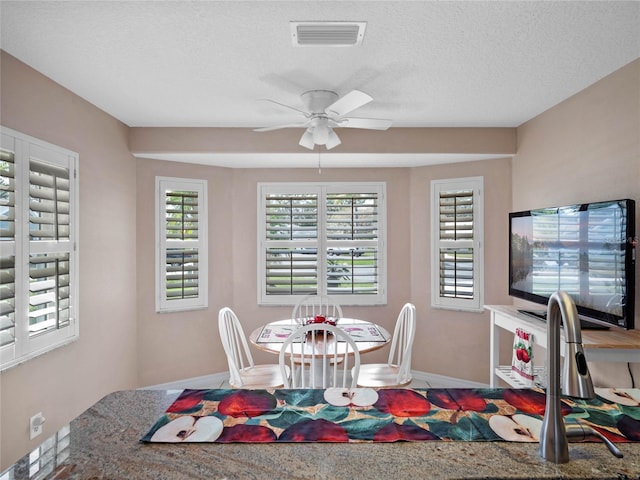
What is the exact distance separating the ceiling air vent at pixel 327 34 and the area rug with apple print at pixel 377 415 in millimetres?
1655

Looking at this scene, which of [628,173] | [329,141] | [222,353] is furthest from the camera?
[222,353]

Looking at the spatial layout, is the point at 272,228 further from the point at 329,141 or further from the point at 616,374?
the point at 616,374

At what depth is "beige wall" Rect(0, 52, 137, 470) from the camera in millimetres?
2230

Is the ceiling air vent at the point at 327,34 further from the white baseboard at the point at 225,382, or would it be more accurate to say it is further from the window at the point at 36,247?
the white baseboard at the point at 225,382

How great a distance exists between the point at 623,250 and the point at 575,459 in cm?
160

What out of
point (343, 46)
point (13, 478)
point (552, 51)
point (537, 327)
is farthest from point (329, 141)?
point (13, 478)

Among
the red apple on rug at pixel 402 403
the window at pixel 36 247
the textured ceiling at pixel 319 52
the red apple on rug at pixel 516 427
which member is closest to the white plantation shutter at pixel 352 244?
the textured ceiling at pixel 319 52

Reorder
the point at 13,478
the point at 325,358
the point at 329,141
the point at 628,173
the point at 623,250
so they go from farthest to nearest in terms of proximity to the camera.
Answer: the point at 329,141, the point at 325,358, the point at 628,173, the point at 623,250, the point at 13,478

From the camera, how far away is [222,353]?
4.15 metres

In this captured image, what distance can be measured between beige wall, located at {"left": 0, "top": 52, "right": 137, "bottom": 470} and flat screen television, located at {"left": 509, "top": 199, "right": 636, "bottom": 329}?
3.35 meters

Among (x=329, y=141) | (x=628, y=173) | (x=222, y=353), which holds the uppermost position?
(x=329, y=141)

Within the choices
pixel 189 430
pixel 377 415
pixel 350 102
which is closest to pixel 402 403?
pixel 377 415

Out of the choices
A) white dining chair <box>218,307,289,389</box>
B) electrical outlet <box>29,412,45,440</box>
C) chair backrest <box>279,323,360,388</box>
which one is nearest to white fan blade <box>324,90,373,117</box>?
chair backrest <box>279,323,360,388</box>

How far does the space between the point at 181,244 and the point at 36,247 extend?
1596mm
